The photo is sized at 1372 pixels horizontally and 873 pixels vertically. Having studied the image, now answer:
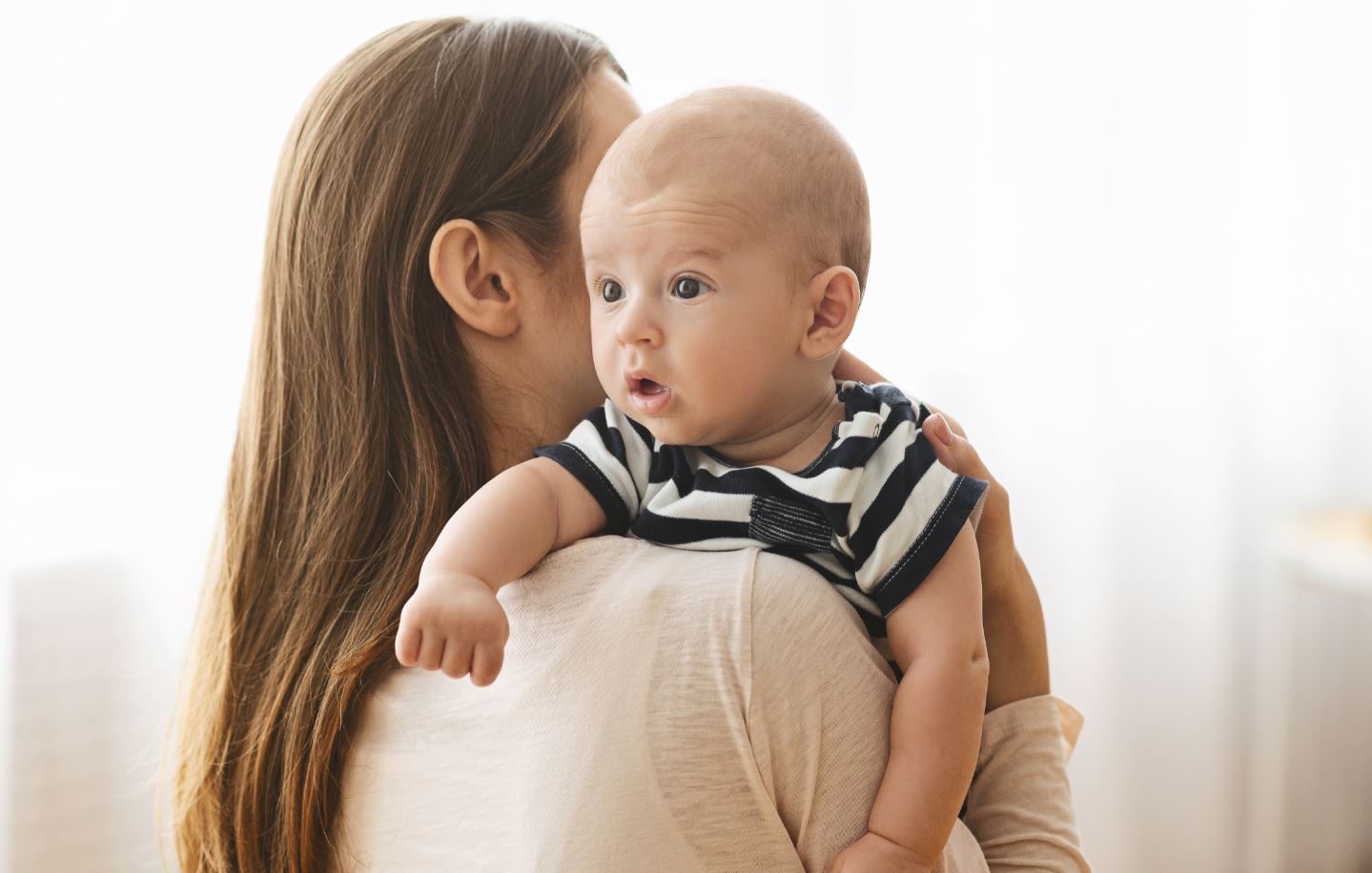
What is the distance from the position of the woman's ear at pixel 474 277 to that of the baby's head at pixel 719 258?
0.16 meters

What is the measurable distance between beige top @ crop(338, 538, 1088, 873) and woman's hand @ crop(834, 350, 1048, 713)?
9.1 inches

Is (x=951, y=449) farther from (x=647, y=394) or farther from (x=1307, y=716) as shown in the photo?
(x=1307, y=716)

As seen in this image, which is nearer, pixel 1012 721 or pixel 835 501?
pixel 835 501

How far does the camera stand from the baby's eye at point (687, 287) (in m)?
0.84

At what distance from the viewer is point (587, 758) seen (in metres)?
0.74

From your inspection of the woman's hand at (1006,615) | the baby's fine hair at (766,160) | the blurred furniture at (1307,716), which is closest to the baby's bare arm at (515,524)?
the baby's fine hair at (766,160)

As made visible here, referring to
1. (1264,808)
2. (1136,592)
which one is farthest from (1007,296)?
(1264,808)

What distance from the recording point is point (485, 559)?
0.78 metres

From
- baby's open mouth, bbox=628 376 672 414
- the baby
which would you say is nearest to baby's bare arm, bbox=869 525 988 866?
the baby

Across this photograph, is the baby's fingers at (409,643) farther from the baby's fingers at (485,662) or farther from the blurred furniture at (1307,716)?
the blurred furniture at (1307,716)

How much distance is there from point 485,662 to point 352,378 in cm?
37

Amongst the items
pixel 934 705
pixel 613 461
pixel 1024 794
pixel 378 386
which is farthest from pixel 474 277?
pixel 1024 794

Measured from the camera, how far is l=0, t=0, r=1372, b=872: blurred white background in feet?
5.58

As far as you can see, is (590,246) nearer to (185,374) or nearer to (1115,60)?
(185,374)
